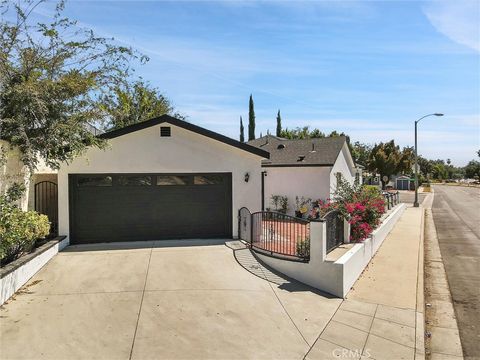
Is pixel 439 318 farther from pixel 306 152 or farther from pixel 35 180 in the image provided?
pixel 306 152

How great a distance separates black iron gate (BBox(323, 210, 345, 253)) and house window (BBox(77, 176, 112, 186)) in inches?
247

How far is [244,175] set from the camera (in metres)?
11.5

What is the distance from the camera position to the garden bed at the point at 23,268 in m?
6.29

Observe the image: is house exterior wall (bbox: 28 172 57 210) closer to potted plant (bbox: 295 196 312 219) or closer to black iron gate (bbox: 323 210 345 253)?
black iron gate (bbox: 323 210 345 253)

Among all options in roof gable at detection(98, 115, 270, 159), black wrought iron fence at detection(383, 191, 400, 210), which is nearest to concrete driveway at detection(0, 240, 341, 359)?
roof gable at detection(98, 115, 270, 159)

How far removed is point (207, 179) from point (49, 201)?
15.4ft

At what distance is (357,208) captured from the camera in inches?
426

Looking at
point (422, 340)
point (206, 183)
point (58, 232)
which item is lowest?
point (422, 340)

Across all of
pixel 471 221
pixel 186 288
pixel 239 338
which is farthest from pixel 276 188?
pixel 239 338

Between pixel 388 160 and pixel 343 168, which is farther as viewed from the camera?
pixel 388 160

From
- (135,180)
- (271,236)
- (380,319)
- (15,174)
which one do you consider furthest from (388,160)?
(15,174)

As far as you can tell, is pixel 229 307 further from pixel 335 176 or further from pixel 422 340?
pixel 335 176

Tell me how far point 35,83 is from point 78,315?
5.53 m

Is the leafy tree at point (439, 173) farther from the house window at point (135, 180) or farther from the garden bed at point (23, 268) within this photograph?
the garden bed at point (23, 268)
